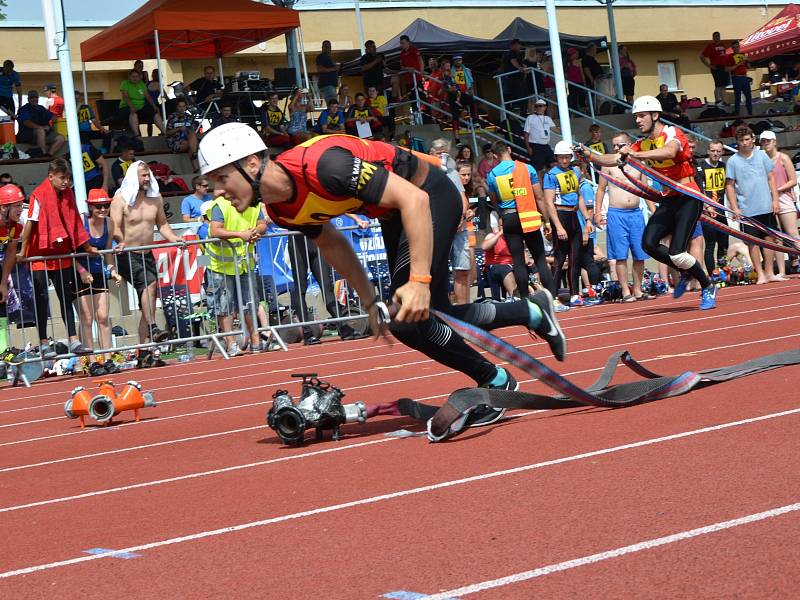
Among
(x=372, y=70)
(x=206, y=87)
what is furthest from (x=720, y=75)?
(x=206, y=87)

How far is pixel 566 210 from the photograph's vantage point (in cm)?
1694

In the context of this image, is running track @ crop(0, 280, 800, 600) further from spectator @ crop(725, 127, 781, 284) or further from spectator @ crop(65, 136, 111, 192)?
spectator @ crop(65, 136, 111, 192)

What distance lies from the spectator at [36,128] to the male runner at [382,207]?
17.6 metres

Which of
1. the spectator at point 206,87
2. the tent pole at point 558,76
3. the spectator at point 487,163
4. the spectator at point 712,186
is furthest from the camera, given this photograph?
the spectator at point 206,87

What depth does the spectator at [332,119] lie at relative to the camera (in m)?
24.0

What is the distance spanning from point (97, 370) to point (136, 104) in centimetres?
1174

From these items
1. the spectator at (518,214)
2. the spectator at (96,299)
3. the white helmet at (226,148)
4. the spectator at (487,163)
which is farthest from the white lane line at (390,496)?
the spectator at (487,163)

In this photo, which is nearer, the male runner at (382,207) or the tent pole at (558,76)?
the male runner at (382,207)

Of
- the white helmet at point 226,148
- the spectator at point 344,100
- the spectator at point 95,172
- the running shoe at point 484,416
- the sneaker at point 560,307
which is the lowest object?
the running shoe at point 484,416

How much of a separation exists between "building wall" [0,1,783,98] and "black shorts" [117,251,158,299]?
2190 cm

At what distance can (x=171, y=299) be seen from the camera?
1465 cm

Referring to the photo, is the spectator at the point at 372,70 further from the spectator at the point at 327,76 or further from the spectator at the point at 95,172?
the spectator at the point at 95,172

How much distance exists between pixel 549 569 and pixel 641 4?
42477mm

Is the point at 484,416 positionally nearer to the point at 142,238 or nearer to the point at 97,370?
the point at 97,370
